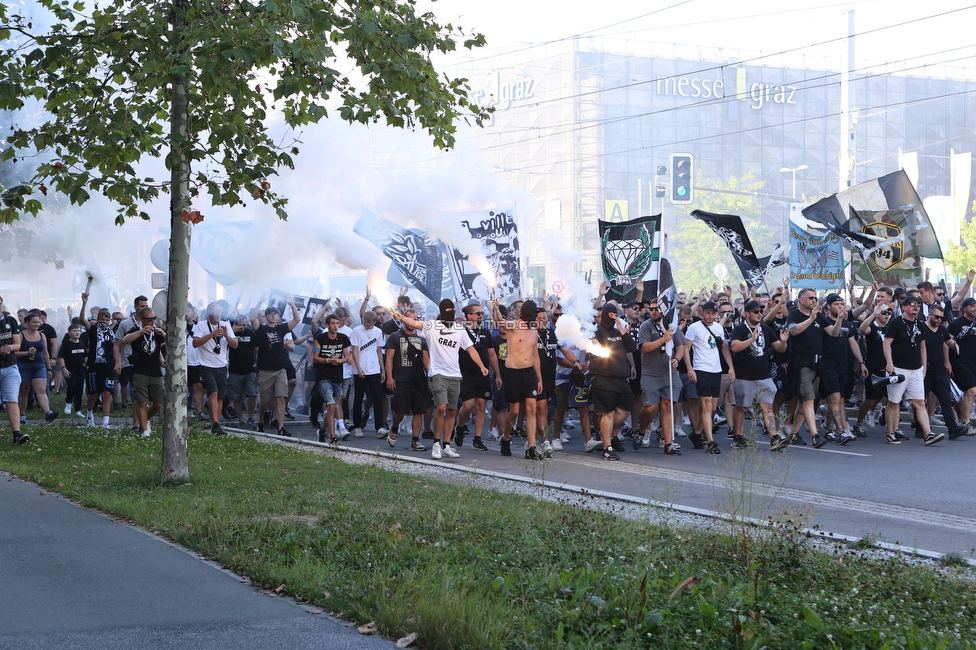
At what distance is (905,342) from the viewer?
1434 cm

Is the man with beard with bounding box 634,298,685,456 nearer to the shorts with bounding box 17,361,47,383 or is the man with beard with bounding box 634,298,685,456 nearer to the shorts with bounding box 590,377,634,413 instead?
the shorts with bounding box 590,377,634,413

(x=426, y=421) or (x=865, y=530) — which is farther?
(x=426, y=421)

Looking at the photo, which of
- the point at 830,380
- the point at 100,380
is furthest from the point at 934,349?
the point at 100,380

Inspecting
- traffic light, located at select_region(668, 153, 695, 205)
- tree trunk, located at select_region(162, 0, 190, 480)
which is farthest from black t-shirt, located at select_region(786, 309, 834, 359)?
traffic light, located at select_region(668, 153, 695, 205)

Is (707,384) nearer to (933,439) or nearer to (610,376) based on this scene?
(610,376)

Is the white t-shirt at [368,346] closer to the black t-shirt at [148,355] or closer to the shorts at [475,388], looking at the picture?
the shorts at [475,388]

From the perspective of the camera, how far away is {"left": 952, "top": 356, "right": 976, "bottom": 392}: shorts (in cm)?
1499

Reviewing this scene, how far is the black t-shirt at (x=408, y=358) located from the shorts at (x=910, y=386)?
553cm

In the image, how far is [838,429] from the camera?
14.3 metres

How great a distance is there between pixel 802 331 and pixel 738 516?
6457mm

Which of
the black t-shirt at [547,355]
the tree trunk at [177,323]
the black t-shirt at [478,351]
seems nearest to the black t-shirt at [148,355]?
the black t-shirt at [478,351]

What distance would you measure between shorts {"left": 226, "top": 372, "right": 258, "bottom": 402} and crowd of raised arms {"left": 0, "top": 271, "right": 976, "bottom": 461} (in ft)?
0.08

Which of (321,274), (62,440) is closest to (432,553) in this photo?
(62,440)

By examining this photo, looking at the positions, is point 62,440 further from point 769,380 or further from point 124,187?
point 769,380
